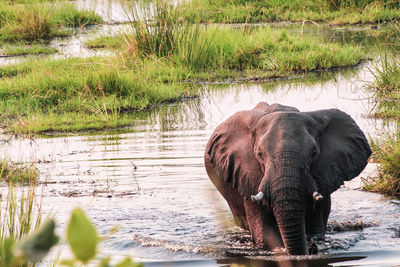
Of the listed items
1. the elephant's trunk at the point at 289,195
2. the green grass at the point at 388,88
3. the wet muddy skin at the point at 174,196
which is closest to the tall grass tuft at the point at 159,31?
the wet muddy skin at the point at 174,196

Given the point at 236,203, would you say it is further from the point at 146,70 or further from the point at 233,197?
the point at 146,70

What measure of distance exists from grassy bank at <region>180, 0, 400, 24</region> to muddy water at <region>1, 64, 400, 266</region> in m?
8.33

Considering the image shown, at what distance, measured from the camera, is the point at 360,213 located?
6059mm

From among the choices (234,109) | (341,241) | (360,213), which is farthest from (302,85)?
(341,241)

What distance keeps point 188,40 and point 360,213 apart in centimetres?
775

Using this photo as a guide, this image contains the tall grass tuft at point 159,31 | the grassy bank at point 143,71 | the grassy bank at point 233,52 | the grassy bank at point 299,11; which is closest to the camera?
the grassy bank at point 143,71

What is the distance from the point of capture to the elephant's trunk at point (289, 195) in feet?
14.1

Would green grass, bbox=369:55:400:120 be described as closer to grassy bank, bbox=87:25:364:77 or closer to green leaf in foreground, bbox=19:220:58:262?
grassy bank, bbox=87:25:364:77

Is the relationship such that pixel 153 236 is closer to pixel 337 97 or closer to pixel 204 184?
pixel 204 184

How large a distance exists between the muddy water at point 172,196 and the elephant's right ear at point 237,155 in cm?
52

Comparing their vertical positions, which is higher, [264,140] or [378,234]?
[264,140]

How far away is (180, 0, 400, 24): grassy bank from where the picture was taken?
62.4 ft

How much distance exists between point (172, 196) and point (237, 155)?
174 centimetres

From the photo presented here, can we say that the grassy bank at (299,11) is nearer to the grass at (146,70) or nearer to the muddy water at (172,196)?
the grass at (146,70)
